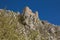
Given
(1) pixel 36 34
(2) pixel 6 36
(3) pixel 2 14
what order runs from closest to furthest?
(2) pixel 6 36 < (3) pixel 2 14 < (1) pixel 36 34

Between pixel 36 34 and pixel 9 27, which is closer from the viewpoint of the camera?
pixel 9 27

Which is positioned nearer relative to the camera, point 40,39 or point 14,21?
point 14,21

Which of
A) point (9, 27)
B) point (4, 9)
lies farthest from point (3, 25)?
point (4, 9)

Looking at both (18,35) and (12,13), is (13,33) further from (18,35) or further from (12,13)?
(12,13)

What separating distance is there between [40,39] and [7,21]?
6330mm

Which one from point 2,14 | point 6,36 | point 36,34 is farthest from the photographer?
point 36,34

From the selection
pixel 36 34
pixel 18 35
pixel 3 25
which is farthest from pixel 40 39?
pixel 3 25

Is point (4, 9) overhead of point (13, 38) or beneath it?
overhead

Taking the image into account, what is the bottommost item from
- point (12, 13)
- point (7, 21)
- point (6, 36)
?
point (6, 36)

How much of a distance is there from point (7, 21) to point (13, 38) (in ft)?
5.30

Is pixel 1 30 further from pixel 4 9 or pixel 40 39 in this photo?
pixel 40 39

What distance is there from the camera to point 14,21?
23578 millimetres

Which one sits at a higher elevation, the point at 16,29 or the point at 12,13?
the point at 12,13

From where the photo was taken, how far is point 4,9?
23344 millimetres
